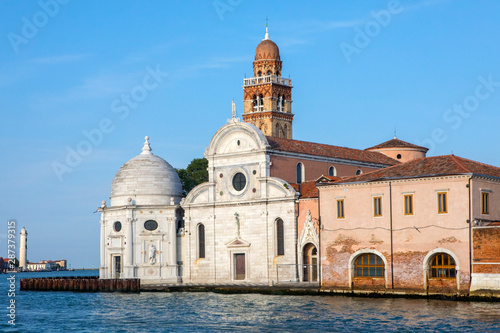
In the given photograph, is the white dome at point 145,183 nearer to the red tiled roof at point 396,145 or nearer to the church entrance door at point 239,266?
the church entrance door at point 239,266

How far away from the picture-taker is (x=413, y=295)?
45.2m

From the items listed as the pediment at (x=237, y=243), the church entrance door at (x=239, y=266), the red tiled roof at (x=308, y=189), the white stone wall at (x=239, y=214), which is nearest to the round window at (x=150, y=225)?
the white stone wall at (x=239, y=214)

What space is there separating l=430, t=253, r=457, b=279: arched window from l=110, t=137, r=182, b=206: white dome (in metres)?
22.9

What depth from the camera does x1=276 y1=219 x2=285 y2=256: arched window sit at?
182 ft

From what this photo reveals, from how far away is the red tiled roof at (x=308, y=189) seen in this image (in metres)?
54.2

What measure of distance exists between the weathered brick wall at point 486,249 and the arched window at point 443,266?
1422mm

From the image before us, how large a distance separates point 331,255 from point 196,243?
12.7 metres

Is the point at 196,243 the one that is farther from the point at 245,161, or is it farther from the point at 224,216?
the point at 245,161

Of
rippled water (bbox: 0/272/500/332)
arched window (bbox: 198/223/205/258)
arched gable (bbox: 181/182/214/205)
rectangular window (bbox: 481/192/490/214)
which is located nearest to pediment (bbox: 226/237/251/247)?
arched window (bbox: 198/223/205/258)

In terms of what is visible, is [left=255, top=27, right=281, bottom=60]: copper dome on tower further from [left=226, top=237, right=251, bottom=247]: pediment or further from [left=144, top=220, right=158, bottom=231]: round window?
[left=226, top=237, right=251, bottom=247]: pediment

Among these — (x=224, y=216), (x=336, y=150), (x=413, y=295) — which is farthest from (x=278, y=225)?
(x=413, y=295)

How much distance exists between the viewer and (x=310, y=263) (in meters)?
54.2

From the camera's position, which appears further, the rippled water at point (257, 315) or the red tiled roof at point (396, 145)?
the red tiled roof at point (396, 145)

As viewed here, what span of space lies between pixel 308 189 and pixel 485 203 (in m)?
12.4
